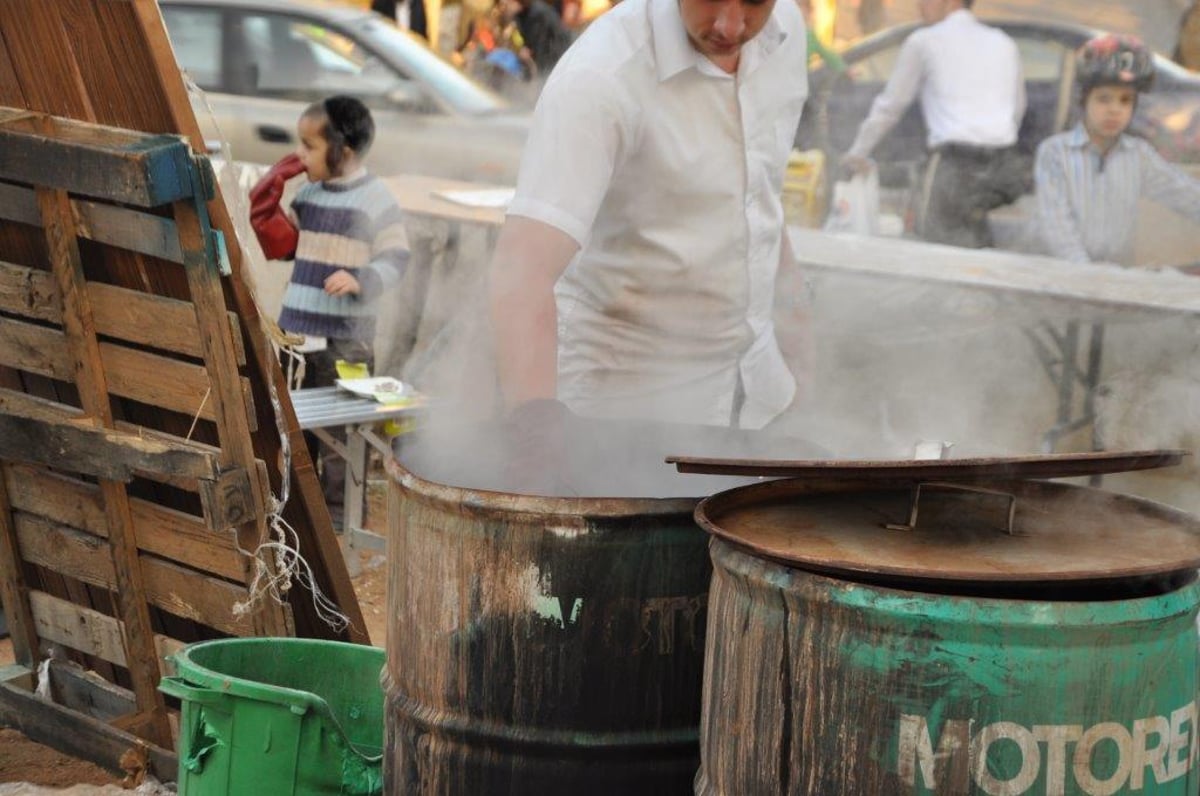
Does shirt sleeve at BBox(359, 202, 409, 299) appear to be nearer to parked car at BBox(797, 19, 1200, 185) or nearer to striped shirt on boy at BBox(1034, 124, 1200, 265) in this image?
striped shirt on boy at BBox(1034, 124, 1200, 265)

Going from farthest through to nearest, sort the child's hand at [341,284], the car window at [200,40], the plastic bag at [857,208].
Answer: the car window at [200,40] → the plastic bag at [857,208] → the child's hand at [341,284]

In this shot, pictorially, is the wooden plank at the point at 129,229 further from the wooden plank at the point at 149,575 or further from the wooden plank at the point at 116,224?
the wooden plank at the point at 149,575

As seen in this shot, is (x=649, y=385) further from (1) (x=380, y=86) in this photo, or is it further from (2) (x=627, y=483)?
(1) (x=380, y=86)

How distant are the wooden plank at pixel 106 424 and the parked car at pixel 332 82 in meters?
5.56

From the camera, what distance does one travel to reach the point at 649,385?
3170 millimetres

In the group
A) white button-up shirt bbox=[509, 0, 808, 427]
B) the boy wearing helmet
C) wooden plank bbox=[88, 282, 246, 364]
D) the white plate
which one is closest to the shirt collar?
white button-up shirt bbox=[509, 0, 808, 427]

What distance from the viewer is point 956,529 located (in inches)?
Answer: 84.0

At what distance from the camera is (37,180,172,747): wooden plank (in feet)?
10.5

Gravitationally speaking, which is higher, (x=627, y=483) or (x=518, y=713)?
(x=627, y=483)

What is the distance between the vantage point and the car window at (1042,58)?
9.95m

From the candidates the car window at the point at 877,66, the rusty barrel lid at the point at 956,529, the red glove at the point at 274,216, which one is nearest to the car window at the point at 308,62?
the red glove at the point at 274,216

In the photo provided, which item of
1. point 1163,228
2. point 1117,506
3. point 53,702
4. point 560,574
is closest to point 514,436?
point 560,574

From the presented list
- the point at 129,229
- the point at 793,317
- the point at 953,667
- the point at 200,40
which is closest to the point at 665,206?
the point at 793,317

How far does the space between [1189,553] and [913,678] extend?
0.48 meters
